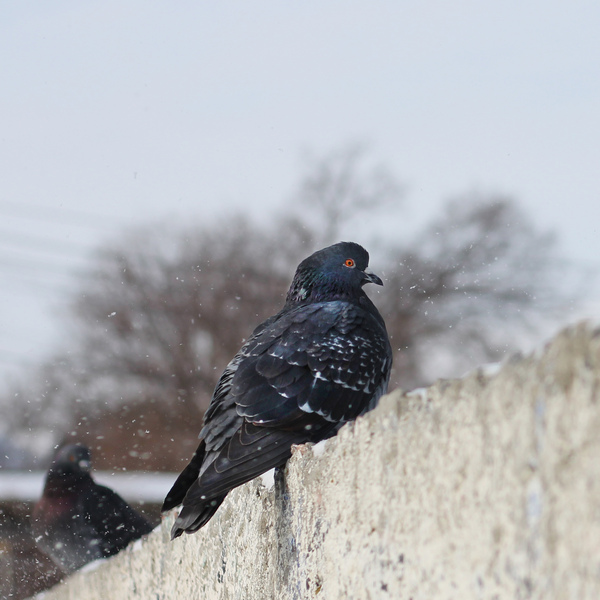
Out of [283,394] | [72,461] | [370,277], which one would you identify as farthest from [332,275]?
[72,461]

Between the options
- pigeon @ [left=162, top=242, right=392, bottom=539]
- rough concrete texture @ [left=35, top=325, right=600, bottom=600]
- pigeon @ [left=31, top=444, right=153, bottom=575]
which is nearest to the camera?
rough concrete texture @ [left=35, top=325, right=600, bottom=600]

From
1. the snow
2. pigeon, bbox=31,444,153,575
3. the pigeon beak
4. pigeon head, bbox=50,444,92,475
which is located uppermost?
the snow

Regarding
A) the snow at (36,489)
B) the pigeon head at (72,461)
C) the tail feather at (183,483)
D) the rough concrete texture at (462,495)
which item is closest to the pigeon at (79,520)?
the pigeon head at (72,461)

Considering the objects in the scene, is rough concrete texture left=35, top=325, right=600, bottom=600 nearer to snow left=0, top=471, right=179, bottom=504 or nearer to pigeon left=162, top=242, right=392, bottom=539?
pigeon left=162, top=242, right=392, bottom=539

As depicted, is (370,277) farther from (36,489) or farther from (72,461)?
(36,489)

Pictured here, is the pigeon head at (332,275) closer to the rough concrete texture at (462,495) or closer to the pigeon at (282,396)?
the pigeon at (282,396)

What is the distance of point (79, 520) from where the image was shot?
19.6ft

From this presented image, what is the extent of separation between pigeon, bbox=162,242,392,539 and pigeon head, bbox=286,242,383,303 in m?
0.36

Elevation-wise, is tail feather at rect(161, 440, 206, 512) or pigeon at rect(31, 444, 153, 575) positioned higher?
pigeon at rect(31, 444, 153, 575)

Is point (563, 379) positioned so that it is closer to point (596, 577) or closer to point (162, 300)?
point (596, 577)

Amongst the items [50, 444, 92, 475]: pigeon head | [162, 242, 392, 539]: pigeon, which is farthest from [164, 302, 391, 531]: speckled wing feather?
[50, 444, 92, 475]: pigeon head

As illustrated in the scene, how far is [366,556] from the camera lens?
143cm

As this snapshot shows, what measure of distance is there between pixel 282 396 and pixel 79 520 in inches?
163

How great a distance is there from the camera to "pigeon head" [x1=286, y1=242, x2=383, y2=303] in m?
3.31
